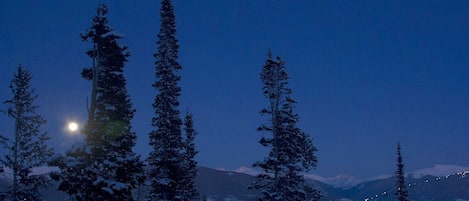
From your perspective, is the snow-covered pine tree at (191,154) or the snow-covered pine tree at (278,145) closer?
the snow-covered pine tree at (278,145)

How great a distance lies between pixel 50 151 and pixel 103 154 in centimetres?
1672

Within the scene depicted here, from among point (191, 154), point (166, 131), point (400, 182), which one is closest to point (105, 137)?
point (166, 131)

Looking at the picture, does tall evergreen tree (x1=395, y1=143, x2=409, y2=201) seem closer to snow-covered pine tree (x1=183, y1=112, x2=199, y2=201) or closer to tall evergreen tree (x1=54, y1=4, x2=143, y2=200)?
snow-covered pine tree (x1=183, y1=112, x2=199, y2=201)

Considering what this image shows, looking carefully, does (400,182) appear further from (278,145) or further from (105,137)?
(105,137)

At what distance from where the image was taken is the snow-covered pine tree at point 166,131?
38406mm

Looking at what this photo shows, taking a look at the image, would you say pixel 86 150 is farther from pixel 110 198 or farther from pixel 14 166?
pixel 14 166

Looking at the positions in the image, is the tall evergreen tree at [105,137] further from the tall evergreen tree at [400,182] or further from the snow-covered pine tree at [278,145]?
the tall evergreen tree at [400,182]

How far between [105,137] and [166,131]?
1095cm

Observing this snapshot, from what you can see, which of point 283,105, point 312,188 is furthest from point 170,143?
point 312,188

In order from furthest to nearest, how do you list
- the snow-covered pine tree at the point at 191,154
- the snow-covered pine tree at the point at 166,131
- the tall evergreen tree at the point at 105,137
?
the snow-covered pine tree at the point at 191,154, the snow-covered pine tree at the point at 166,131, the tall evergreen tree at the point at 105,137

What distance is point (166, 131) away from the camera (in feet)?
126

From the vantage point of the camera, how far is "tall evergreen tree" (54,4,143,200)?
26.4 metres

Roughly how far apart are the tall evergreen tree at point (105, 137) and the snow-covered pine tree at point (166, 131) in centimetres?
929

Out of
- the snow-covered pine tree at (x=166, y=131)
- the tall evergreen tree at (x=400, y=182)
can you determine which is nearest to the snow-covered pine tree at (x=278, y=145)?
the snow-covered pine tree at (x=166, y=131)
